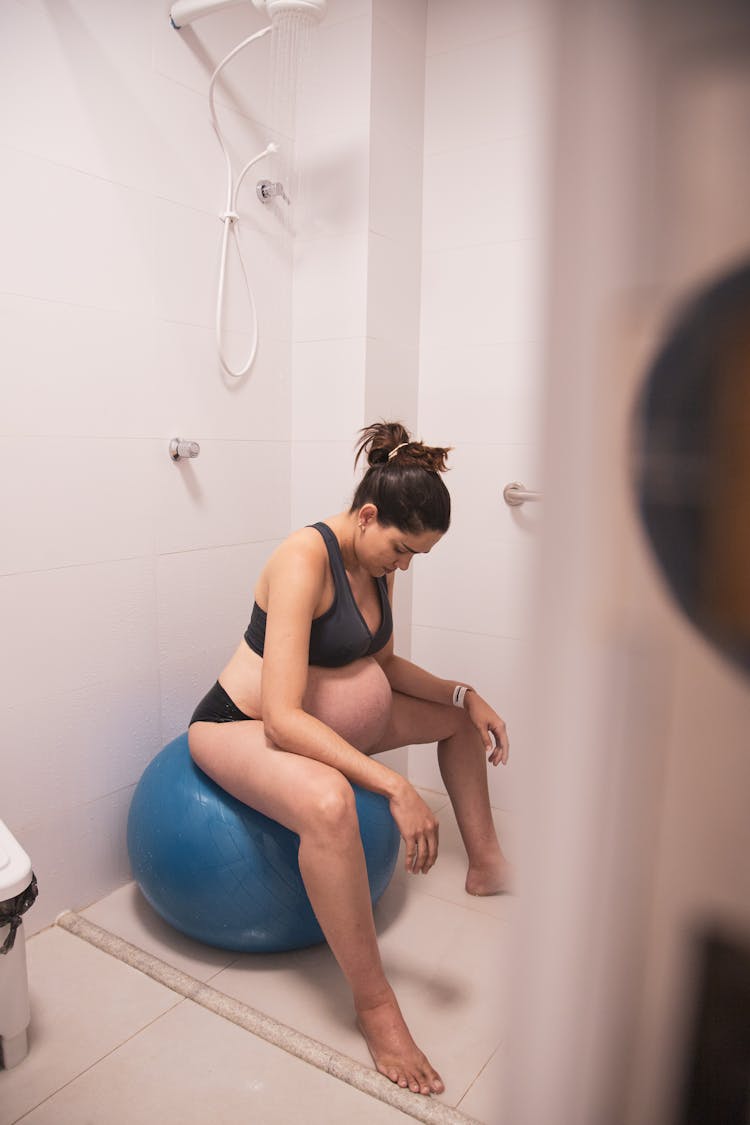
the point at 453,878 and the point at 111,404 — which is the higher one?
the point at 111,404

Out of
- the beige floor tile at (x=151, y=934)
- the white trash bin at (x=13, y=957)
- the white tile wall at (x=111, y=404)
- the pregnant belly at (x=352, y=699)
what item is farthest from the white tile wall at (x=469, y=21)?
the beige floor tile at (x=151, y=934)

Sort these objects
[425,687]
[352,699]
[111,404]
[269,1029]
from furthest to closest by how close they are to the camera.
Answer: [425,687] → [111,404] → [352,699] → [269,1029]

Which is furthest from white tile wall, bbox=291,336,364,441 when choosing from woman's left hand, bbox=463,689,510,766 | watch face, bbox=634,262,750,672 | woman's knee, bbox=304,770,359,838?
watch face, bbox=634,262,750,672

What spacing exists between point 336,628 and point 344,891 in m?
0.50

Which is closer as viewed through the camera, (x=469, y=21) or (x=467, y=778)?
(x=467, y=778)

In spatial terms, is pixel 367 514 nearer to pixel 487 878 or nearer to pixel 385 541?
pixel 385 541

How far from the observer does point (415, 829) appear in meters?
1.33

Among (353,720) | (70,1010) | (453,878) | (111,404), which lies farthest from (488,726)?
(111,404)

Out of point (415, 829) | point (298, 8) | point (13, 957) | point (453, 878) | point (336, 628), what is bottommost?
point (453, 878)

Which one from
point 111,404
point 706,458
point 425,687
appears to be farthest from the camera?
point 425,687

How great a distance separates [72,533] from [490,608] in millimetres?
1177

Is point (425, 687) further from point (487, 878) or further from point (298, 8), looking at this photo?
point (298, 8)

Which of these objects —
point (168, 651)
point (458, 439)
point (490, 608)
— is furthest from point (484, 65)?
point (168, 651)

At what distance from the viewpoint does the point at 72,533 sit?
169 cm
